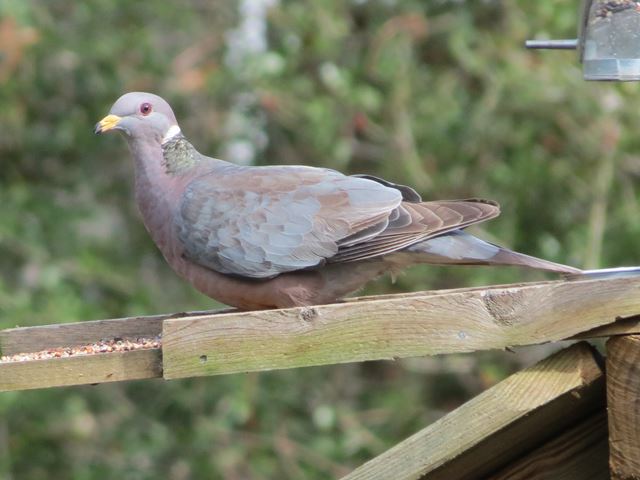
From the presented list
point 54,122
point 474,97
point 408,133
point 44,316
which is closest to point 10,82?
point 54,122

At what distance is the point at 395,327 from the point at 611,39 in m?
1.13

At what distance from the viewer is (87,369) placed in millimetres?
2506

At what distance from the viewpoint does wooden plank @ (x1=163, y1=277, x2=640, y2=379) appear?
2.20 meters

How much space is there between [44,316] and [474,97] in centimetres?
256

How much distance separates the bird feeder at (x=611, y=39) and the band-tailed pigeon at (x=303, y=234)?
458mm

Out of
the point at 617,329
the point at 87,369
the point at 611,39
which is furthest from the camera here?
the point at 611,39

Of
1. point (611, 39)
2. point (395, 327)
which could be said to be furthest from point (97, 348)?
point (611, 39)

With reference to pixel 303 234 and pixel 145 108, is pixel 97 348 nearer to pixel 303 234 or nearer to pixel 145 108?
pixel 303 234

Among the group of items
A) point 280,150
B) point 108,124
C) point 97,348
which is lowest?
point 280,150

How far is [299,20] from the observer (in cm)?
608

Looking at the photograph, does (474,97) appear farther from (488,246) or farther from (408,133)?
(488,246)

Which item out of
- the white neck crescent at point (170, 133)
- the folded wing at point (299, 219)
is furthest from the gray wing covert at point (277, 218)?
the white neck crescent at point (170, 133)

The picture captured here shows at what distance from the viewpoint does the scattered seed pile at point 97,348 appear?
8.50ft

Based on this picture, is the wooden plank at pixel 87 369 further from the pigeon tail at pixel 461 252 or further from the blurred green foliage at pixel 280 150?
the blurred green foliage at pixel 280 150
